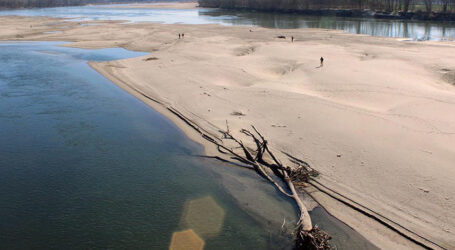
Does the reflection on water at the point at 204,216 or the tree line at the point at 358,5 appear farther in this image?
the tree line at the point at 358,5

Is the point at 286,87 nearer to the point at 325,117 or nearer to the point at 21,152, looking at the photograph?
the point at 325,117

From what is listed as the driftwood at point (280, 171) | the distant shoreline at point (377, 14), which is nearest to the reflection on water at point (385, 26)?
the distant shoreline at point (377, 14)

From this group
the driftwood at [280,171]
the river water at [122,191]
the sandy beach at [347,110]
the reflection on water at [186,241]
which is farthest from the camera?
the sandy beach at [347,110]

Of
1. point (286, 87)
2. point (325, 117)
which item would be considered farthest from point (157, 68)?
point (325, 117)

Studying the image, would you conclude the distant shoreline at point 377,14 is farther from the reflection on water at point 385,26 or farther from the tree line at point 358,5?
the reflection on water at point 385,26

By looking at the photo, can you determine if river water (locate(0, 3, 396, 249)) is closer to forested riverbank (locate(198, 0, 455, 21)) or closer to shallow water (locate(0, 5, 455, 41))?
shallow water (locate(0, 5, 455, 41))

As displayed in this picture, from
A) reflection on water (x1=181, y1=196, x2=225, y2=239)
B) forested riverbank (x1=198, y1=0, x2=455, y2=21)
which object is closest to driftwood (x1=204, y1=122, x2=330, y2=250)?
reflection on water (x1=181, y1=196, x2=225, y2=239)
